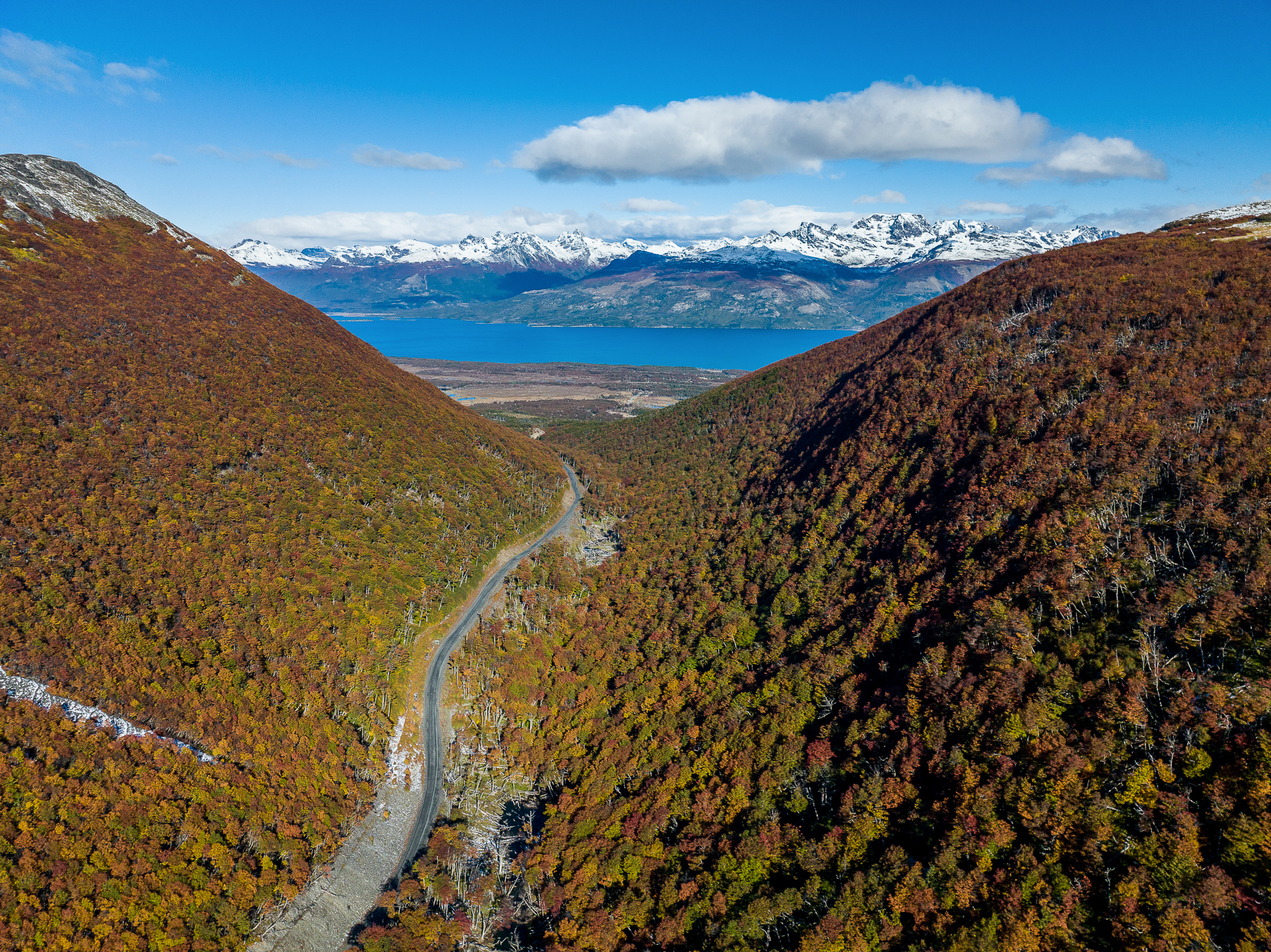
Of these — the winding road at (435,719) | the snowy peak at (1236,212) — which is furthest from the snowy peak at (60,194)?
the snowy peak at (1236,212)

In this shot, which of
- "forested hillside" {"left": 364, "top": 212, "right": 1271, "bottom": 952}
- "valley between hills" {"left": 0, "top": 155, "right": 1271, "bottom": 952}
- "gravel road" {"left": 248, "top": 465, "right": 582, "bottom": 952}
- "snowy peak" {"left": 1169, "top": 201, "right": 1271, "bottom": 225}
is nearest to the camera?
"forested hillside" {"left": 364, "top": 212, "right": 1271, "bottom": 952}

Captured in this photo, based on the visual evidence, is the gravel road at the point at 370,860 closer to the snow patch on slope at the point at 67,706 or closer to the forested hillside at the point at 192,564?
the forested hillside at the point at 192,564

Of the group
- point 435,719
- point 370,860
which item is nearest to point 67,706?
point 370,860

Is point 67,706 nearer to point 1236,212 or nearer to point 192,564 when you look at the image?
point 192,564

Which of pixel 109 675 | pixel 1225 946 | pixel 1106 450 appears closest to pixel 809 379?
pixel 1106 450

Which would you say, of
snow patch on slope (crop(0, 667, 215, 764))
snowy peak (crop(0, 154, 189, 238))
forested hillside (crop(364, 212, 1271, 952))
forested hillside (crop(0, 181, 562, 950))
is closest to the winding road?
forested hillside (crop(364, 212, 1271, 952))

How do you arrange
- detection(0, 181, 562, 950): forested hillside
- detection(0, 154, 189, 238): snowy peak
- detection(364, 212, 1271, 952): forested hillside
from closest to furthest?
detection(364, 212, 1271, 952): forested hillside < detection(0, 181, 562, 950): forested hillside < detection(0, 154, 189, 238): snowy peak

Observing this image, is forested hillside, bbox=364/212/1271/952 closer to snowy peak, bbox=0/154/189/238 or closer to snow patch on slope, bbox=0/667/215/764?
snow patch on slope, bbox=0/667/215/764
